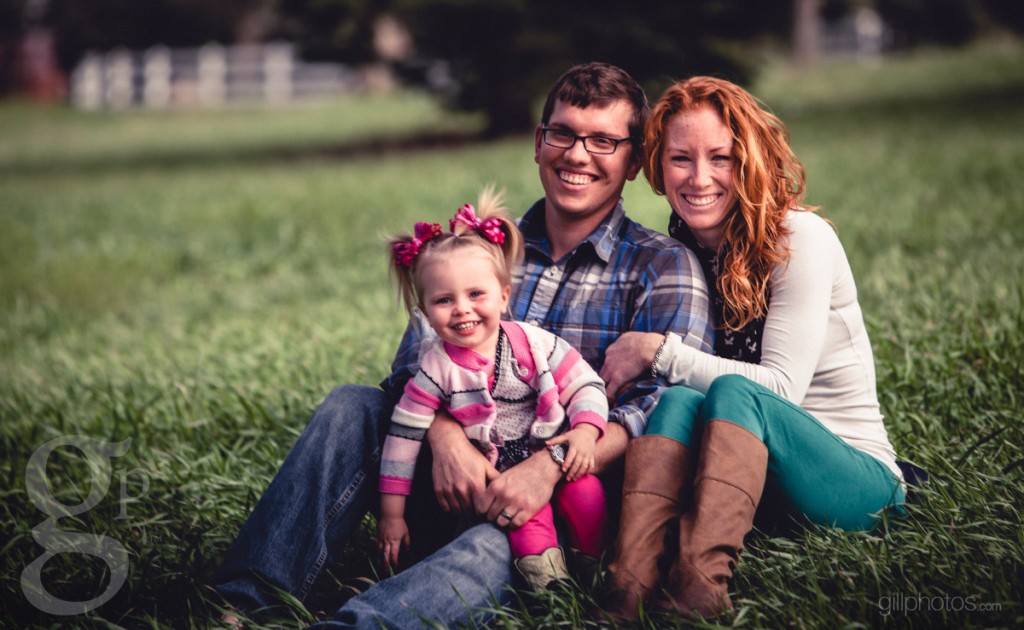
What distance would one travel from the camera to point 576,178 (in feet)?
9.04

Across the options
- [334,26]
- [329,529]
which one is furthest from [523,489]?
[334,26]

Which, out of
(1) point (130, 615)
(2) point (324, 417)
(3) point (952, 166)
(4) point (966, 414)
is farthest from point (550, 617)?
(3) point (952, 166)

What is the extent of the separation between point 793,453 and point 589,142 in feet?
3.35

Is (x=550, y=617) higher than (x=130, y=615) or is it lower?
higher

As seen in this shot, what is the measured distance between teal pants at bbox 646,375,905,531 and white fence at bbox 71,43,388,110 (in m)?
33.7

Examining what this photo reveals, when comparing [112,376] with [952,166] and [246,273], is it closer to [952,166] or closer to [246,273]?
[246,273]

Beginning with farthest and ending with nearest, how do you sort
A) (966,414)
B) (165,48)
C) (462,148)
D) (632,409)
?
(165,48) < (462,148) < (966,414) < (632,409)

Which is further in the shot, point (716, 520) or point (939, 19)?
point (939, 19)

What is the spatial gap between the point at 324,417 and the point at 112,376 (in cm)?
259

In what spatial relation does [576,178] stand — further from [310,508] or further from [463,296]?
[310,508]

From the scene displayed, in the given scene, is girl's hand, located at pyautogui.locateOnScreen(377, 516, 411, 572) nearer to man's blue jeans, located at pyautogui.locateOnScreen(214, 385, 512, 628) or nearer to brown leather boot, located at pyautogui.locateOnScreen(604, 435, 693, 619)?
man's blue jeans, located at pyautogui.locateOnScreen(214, 385, 512, 628)

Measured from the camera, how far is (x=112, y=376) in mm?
4773

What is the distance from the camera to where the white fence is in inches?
1384

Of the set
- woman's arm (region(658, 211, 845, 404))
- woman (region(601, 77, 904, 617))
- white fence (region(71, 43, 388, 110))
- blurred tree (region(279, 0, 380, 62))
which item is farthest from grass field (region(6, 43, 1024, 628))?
white fence (region(71, 43, 388, 110))
